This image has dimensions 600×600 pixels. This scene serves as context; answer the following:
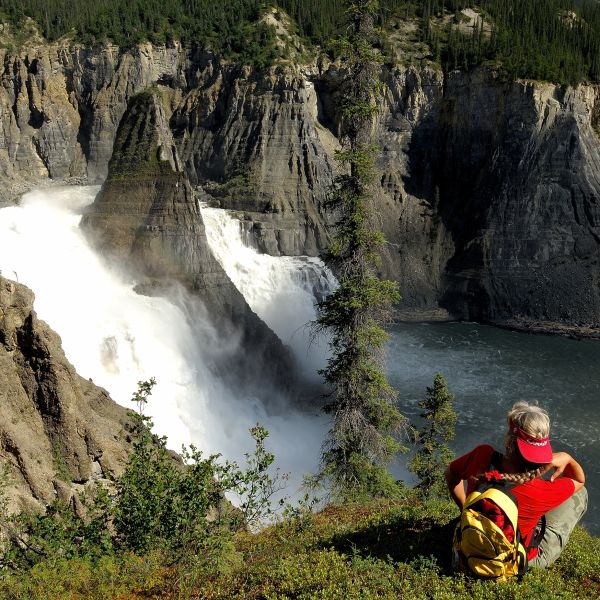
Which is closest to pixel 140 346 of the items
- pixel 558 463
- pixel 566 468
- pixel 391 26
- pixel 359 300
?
pixel 359 300

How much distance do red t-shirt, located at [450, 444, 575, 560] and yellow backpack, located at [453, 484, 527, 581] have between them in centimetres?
16

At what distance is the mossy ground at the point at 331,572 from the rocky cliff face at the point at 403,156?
132 feet

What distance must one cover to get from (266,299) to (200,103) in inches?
1070

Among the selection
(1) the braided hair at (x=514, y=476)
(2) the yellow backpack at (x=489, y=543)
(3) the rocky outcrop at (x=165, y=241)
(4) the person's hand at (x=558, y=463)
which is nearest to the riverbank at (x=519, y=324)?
(3) the rocky outcrop at (x=165, y=241)

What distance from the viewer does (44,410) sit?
11.2 meters

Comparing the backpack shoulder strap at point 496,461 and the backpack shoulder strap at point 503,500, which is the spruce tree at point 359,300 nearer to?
the backpack shoulder strap at point 496,461

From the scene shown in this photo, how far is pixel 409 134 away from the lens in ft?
201

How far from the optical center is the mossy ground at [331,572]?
5570mm

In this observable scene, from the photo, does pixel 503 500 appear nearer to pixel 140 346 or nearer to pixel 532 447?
pixel 532 447

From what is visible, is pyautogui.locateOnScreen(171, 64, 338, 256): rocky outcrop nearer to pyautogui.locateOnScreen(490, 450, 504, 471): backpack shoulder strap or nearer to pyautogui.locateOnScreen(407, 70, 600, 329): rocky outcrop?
pyautogui.locateOnScreen(407, 70, 600, 329): rocky outcrop

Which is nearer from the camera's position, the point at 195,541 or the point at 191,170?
the point at 195,541

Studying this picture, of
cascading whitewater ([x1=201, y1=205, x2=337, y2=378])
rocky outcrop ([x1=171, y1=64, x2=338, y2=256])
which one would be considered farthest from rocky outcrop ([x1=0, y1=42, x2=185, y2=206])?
cascading whitewater ([x1=201, y1=205, x2=337, y2=378])

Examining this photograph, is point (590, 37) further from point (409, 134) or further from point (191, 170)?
point (191, 170)

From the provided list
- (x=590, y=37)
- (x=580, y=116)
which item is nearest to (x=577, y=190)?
(x=580, y=116)
